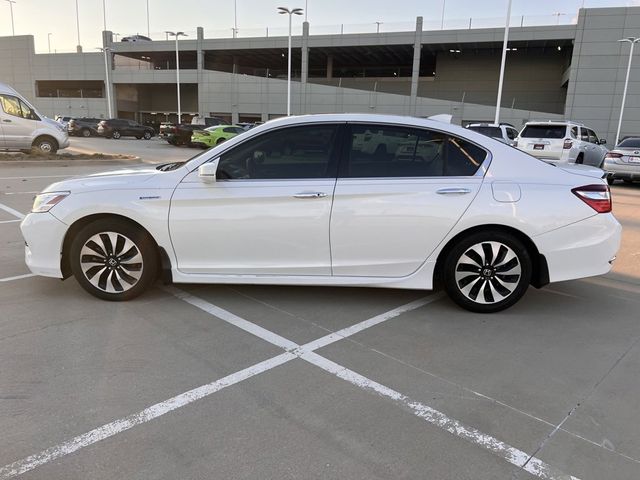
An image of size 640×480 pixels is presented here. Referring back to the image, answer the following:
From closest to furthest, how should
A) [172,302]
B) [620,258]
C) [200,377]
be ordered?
[200,377], [172,302], [620,258]

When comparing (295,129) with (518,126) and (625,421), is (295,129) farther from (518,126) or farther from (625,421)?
(518,126)

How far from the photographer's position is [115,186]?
441 centimetres

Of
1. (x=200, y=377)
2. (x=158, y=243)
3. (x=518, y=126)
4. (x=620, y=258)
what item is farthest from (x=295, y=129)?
(x=518, y=126)

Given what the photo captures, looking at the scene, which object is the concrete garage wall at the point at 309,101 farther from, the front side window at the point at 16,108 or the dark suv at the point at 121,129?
the front side window at the point at 16,108

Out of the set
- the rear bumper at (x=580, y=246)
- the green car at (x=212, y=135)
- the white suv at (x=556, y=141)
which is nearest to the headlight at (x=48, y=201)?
the rear bumper at (x=580, y=246)

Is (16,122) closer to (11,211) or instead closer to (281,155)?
(11,211)

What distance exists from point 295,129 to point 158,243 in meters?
1.58

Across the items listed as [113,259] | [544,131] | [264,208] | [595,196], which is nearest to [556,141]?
[544,131]

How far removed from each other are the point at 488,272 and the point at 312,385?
6.62 feet

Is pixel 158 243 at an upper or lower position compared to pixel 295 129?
lower

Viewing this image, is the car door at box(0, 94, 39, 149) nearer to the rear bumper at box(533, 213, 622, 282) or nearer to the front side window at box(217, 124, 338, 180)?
the front side window at box(217, 124, 338, 180)

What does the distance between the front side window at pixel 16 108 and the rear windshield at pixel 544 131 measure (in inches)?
666

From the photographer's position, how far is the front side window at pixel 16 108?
647 inches

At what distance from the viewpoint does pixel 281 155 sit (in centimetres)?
439
